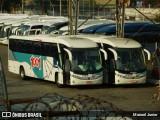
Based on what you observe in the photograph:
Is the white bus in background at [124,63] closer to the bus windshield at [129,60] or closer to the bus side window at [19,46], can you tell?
the bus windshield at [129,60]

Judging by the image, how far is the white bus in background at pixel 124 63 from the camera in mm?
25469

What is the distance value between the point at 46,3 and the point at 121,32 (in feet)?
216

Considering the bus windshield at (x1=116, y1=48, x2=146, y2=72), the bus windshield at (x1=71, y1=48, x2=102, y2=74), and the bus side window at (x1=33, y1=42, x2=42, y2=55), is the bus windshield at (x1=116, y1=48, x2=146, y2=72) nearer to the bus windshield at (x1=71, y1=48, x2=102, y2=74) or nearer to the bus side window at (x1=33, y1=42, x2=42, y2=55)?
the bus windshield at (x1=71, y1=48, x2=102, y2=74)

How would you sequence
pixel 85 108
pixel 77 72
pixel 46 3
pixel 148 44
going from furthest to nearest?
pixel 46 3
pixel 148 44
pixel 77 72
pixel 85 108

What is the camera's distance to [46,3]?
309 feet

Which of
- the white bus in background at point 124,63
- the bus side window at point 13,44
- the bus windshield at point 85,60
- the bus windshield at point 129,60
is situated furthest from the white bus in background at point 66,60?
the bus side window at point 13,44

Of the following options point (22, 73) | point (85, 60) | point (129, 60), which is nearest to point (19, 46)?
point (22, 73)

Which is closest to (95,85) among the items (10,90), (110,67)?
(110,67)

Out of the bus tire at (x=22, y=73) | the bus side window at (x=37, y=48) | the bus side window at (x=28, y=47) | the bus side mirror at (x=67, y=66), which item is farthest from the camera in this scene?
the bus tire at (x=22, y=73)

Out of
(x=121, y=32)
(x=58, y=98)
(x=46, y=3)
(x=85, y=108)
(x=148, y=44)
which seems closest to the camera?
(x=85, y=108)

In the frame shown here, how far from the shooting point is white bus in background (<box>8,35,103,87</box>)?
25.2 metres

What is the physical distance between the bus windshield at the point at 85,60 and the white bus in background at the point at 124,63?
0.58 meters

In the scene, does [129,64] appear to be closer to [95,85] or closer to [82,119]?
[95,85]

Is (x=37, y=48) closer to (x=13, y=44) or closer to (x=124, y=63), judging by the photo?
(x=13, y=44)
